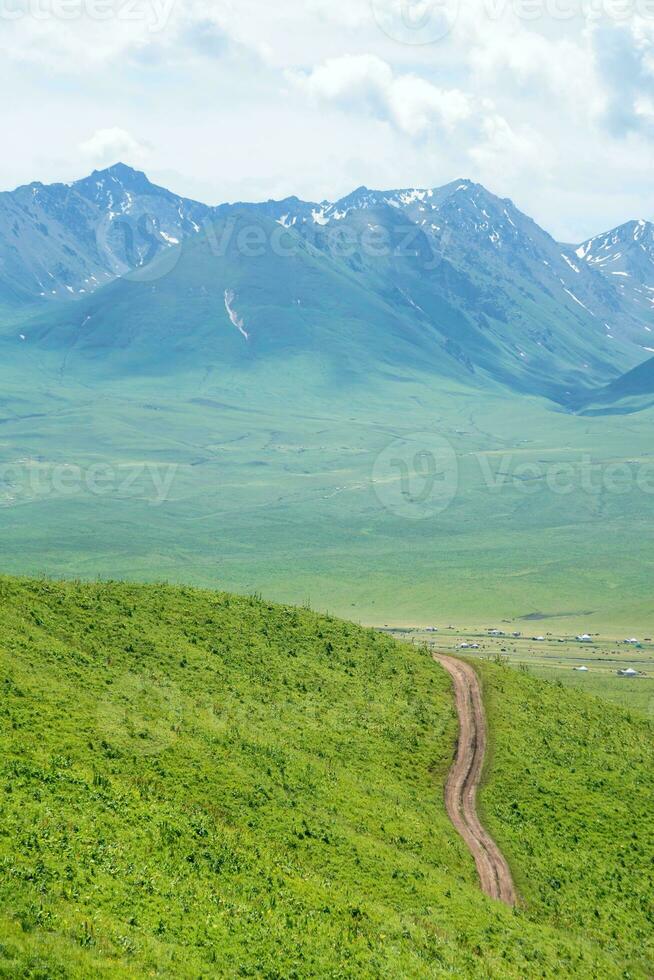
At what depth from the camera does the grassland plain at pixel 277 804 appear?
2444 centimetres

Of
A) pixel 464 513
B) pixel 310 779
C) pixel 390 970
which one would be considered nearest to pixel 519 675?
pixel 310 779

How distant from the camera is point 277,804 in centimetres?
3294

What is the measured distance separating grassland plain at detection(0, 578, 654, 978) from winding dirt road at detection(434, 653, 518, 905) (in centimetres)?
52

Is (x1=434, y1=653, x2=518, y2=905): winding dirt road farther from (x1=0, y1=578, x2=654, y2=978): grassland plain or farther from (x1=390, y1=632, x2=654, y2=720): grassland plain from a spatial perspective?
(x1=390, y1=632, x2=654, y2=720): grassland plain

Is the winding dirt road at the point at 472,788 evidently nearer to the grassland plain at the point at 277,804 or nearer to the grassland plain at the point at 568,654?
the grassland plain at the point at 277,804

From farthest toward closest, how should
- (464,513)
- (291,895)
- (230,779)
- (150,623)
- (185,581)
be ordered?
1. (464,513)
2. (185,581)
3. (150,623)
4. (230,779)
5. (291,895)

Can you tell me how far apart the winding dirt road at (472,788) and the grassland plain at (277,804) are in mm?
515

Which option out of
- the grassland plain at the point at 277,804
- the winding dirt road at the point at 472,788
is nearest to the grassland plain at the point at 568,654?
the winding dirt road at the point at 472,788

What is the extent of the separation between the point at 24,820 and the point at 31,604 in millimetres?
17973

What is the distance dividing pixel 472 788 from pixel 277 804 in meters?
9.36

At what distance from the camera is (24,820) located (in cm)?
2608

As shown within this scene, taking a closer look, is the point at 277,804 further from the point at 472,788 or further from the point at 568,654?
the point at 568,654

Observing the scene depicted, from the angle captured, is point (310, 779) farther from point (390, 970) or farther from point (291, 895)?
point (390, 970)

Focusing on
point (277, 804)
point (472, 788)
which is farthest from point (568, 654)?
point (277, 804)
